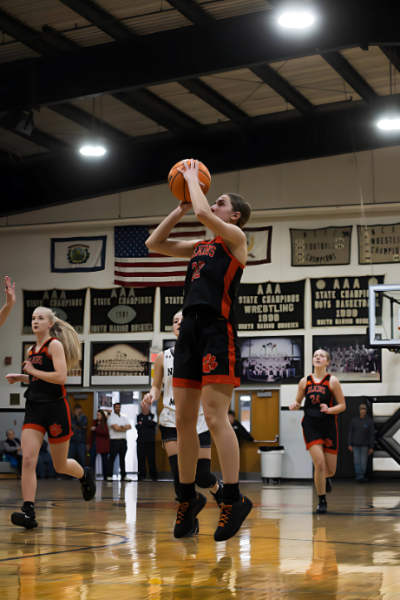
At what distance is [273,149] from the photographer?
1591 centimetres

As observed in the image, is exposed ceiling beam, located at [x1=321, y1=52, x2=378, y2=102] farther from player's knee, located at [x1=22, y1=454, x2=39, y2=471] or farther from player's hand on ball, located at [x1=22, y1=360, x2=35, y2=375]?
player's knee, located at [x1=22, y1=454, x2=39, y2=471]

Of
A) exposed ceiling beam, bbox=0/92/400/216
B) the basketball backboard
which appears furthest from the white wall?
the basketball backboard

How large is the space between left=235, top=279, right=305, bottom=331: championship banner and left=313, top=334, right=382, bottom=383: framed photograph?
1078mm

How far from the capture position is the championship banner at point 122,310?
19656 mm

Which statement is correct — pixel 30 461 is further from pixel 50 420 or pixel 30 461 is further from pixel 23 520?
pixel 23 520

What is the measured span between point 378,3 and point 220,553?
856 cm

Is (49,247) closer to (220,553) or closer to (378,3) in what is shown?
(378,3)

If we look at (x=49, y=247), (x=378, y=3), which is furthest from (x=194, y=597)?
(x=49, y=247)

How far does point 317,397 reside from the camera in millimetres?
7777

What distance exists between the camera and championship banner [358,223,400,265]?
17.9 m

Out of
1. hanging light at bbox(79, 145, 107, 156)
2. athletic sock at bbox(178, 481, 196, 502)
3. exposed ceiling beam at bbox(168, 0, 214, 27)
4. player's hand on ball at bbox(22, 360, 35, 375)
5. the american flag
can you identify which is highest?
exposed ceiling beam at bbox(168, 0, 214, 27)

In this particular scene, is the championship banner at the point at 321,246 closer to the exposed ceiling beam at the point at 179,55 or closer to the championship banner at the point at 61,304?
the championship banner at the point at 61,304

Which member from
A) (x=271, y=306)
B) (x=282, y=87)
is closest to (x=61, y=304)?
(x=271, y=306)

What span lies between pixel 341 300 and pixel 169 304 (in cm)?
497
